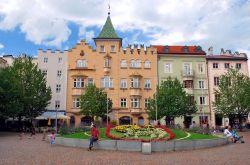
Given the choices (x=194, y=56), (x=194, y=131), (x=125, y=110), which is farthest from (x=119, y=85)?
(x=194, y=131)

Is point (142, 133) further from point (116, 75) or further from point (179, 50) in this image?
point (179, 50)

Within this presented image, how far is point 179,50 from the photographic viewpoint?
62.0m

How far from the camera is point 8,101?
4369cm

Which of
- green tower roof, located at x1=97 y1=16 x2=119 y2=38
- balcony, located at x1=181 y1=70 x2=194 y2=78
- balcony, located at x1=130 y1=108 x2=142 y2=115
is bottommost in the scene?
balcony, located at x1=130 y1=108 x2=142 y2=115

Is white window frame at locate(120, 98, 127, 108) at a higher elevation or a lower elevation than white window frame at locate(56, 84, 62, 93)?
lower

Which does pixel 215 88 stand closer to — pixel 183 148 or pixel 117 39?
pixel 117 39

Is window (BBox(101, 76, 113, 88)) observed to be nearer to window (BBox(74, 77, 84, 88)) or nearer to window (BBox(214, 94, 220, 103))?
window (BBox(74, 77, 84, 88))

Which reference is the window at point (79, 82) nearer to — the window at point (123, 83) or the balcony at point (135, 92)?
the window at point (123, 83)

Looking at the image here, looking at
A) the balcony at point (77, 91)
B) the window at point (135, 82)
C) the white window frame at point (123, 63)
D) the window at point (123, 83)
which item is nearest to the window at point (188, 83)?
the window at point (135, 82)

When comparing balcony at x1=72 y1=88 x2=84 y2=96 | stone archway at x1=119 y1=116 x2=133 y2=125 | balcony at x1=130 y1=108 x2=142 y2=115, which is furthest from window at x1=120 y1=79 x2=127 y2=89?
balcony at x1=72 y1=88 x2=84 y2=96

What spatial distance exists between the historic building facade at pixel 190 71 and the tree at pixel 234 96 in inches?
250

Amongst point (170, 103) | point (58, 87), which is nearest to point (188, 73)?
point (170, 103)

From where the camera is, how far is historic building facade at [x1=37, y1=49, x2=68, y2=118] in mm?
56875

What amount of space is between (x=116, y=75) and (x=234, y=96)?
21.4 m
